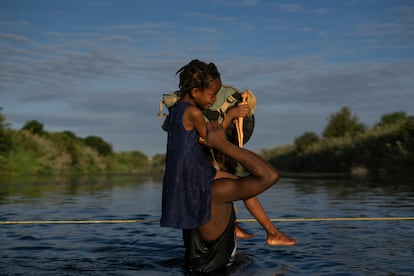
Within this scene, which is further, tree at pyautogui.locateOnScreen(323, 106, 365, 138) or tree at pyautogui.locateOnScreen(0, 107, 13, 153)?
tree at pyautogui.locateOnScreen(323, 106, 365, 138)

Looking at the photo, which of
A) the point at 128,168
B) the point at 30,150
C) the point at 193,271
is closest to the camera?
the point at 193,271

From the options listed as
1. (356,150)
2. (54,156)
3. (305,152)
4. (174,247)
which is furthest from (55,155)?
(174,247)

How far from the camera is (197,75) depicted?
4582 mm

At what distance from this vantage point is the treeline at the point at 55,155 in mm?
33312

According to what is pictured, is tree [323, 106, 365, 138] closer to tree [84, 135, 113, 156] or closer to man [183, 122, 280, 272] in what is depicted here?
tree [84, 135, 113, 156]

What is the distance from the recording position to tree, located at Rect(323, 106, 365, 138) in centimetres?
4622

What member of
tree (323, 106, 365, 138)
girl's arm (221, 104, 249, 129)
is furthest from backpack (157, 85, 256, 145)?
tree (323, 106, 365, 138)

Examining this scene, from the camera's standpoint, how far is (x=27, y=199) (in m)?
13.5

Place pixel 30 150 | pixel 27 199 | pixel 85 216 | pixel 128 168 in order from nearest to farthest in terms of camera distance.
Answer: pixel 85 216, pixel 27 199, pixel 30 150, pixel 128 168

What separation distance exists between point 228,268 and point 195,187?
36.1 inches

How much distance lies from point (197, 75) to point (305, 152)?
41.0 metres

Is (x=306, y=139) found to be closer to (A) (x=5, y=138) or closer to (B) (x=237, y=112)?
(A) (x=5, y=138)

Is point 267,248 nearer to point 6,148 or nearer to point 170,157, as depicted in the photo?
point 170,157

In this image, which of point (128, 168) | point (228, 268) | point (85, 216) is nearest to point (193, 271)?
point (228, 268)
